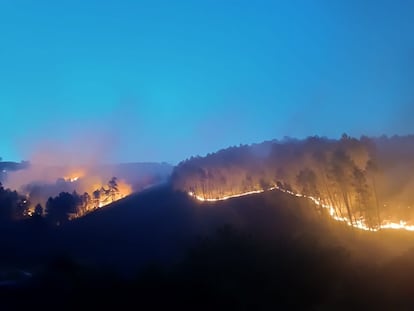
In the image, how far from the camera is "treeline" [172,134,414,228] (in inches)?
3922

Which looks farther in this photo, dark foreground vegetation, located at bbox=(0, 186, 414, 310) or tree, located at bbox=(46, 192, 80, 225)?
tree, located at bbox=(46, 192, 80, 225)

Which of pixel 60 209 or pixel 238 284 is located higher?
pixel 60 209

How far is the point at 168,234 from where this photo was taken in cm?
10631

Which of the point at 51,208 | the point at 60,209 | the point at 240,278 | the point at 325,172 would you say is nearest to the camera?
the point at 240,278

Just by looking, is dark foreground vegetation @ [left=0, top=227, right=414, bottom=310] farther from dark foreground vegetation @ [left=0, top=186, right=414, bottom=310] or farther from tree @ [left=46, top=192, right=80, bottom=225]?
tree @ [left=46, top=192, right=80, bottom=225]

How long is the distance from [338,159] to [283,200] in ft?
48.3

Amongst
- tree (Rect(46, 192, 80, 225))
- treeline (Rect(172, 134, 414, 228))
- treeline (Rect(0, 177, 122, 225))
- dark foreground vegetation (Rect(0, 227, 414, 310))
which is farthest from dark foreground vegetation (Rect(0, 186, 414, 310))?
treeline (Rect(0, 177, 122, 225))

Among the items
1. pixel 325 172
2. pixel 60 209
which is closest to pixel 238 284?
pixel 325 172

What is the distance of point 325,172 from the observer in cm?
11131

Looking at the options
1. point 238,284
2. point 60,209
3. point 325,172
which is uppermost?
point 60,209

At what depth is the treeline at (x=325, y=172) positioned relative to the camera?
99625 mm

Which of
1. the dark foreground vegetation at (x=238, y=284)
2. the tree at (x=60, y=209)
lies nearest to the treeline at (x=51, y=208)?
the tree at (x=60, y=209)

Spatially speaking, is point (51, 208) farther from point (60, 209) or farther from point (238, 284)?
point (238, 284)

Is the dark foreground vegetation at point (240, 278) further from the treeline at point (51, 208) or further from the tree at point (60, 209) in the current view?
the treeline at point (51, 208)
